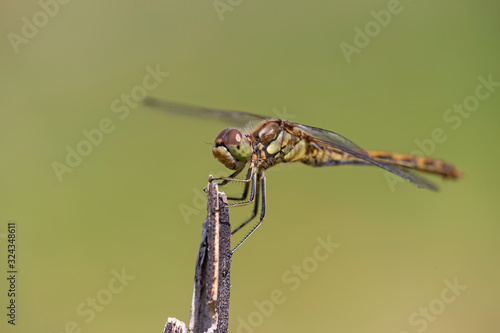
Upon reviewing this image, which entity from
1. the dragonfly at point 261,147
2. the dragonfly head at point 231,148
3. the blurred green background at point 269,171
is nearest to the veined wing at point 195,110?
the dragonfly at point 261,147

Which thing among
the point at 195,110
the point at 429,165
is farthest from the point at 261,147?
the point at 429,165

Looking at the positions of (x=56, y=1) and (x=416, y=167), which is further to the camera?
(x=56, y=1)

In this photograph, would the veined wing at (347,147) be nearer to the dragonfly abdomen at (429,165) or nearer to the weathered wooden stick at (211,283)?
the dragonfly abdomen at (429,165)

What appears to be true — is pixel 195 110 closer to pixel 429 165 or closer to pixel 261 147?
pixel 261 147

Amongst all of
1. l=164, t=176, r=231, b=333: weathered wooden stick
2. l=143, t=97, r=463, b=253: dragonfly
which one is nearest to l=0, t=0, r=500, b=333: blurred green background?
l=143, t=97, r=463, b=253: dragonfly

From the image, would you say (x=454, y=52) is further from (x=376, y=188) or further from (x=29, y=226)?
Result: (x=29, y=226)

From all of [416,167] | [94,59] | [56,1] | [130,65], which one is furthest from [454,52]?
[56,1]

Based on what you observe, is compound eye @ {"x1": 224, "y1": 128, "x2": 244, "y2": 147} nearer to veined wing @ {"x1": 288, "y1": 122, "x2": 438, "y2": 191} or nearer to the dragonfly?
the dragonfly
